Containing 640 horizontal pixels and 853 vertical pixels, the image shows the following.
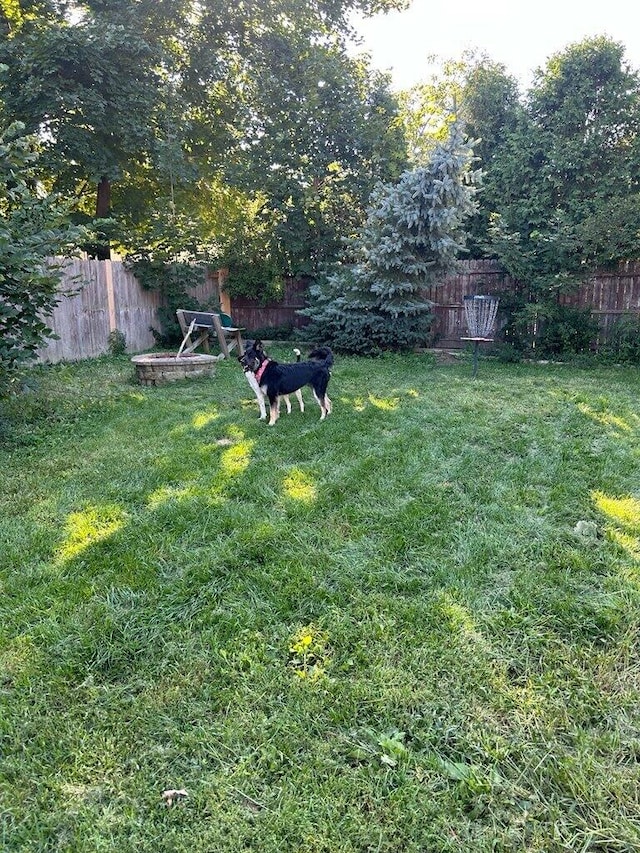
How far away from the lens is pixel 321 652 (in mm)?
1851

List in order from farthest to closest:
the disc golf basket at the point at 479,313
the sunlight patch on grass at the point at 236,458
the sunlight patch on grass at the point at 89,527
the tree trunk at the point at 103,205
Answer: the tree trunk at the point at 103,205 → the disc golf basket at the point at 479,313 → the sunlight patch on grass at the point at 236,458 → the sunlight patch on grass at the point at 89,527

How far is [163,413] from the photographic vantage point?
5.14 m

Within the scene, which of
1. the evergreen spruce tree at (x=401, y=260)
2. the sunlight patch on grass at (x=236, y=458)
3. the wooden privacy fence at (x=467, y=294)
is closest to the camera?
the sunlight patch on grass at (x=236, y=458)

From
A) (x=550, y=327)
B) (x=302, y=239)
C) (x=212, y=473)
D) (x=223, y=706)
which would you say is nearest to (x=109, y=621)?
(x=223, y=706)

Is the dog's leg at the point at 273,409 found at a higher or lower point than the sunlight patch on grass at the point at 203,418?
higher

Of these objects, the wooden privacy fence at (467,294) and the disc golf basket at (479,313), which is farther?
the wooden privacy fence at (467,294)

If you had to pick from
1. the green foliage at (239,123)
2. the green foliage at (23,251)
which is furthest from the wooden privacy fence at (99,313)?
the green foliage at (23,251)

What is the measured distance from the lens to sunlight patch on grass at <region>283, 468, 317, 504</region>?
3.11m

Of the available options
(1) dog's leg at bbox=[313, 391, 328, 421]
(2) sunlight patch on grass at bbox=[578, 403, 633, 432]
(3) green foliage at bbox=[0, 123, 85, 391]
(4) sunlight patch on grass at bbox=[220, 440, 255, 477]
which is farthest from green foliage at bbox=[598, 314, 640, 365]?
(3) green foliage at bbox=[0, 123, 85, 391]

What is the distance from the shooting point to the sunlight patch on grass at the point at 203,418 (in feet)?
15.4

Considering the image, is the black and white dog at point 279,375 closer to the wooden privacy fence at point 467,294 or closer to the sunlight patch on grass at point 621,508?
the sunlight patch on grass at point 621,508

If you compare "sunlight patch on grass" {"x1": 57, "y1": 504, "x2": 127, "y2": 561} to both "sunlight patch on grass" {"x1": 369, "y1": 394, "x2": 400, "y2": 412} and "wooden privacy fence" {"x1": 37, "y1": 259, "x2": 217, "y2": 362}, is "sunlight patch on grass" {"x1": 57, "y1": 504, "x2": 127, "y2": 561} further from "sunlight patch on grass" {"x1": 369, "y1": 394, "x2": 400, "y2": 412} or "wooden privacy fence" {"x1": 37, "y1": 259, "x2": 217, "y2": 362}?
"wooden privacy fence" {"x1": 37, "y1": 259, "x2": 217, "y2": 362}

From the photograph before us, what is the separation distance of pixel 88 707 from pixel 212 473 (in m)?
1.96

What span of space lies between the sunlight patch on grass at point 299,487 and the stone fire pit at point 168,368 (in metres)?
3.88
